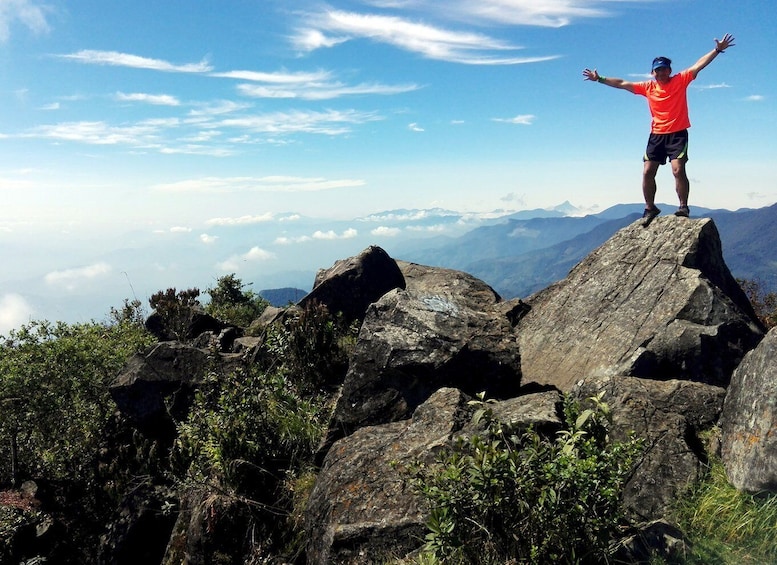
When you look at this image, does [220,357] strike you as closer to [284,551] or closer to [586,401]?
[284,551]

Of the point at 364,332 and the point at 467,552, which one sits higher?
the point at 364,332

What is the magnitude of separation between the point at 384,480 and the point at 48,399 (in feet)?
44.6

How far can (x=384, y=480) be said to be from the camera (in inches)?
308

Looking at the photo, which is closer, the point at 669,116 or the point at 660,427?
the point at 660,427

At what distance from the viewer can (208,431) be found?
10375mm

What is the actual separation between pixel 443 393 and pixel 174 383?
7.79 meters

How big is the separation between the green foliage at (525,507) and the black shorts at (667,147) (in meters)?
9.63

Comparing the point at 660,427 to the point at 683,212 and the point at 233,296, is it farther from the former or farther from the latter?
the point at 233,296

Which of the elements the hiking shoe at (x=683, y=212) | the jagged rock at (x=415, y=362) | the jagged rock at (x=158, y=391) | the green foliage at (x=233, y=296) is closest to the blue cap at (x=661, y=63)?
the hiking shoe at (x=683, y=212)

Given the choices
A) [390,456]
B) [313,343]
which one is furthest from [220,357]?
[390,456]

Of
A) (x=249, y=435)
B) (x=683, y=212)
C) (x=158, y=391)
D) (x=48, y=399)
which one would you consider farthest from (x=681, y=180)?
(x=48, y=399)

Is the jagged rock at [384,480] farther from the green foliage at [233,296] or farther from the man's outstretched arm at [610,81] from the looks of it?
the green foliage at [233,296]

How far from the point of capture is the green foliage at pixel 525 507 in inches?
210

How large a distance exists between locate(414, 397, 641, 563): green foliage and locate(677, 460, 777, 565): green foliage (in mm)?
1547
